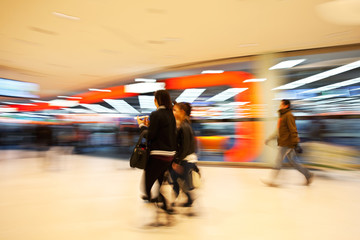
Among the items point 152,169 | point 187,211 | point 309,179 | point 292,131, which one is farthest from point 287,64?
point 152,169

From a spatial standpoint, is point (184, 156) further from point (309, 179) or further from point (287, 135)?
point (309, 179)

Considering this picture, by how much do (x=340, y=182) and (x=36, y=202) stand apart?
4.89 metres

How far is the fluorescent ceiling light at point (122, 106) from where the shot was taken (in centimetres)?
780

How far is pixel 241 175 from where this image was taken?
16.1 feet

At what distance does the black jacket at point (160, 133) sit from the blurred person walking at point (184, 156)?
25 cm

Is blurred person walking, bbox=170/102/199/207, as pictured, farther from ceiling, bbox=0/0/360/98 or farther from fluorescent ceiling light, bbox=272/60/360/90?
fluorescent ceiling light, bbox=272/60/360/90

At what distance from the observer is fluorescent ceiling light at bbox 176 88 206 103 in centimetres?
664

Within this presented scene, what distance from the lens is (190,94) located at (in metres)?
6.78

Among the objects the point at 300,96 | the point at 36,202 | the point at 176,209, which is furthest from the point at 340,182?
the point at 36,202

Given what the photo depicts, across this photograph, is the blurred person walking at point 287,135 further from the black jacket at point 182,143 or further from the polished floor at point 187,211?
the black jacket at point 182,143

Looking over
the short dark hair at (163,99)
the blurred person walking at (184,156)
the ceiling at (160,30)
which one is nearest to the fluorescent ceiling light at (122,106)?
the ceiling at (160,30)

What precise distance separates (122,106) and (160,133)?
252 inches

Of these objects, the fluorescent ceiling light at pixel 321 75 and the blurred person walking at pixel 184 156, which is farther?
the fluorescent ceiling light at pixel 321 75

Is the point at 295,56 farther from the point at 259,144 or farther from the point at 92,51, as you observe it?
the point at 92,51
